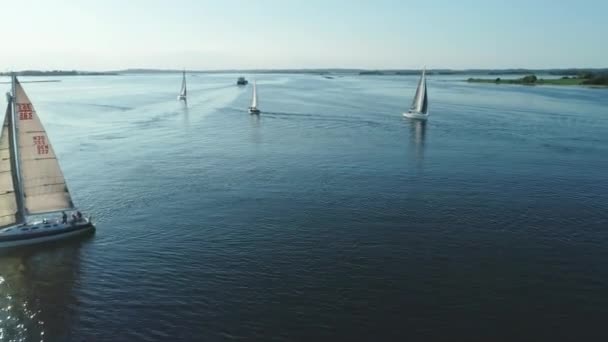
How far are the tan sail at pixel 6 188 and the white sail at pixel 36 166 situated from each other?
0.96 meters

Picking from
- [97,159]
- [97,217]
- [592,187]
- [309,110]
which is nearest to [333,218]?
[97,217]

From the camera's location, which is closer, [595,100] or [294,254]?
[294,254]

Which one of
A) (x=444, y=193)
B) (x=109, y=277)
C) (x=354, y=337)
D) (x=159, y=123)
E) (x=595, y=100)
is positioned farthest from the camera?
(x=595, y=100)

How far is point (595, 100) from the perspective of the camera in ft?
645

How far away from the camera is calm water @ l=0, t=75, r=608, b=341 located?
33562mm

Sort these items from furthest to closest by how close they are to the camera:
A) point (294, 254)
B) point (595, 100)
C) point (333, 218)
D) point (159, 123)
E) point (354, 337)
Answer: point (595, 100), point (159, 123), point (333, 218), point (294, 254), point (354, 337)

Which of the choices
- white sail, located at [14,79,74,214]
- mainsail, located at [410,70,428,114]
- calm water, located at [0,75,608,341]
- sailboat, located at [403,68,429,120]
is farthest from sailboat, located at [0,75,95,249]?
mainsail, located at [410,70,428,114]

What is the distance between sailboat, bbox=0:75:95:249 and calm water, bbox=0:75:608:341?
6.39ft

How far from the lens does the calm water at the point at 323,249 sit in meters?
33.6

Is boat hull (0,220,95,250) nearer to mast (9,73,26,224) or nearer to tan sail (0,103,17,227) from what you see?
tan sail (0,103,17,227)

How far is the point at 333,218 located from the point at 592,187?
38703 mm

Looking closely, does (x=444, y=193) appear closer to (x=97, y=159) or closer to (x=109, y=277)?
(x=109, y=277)

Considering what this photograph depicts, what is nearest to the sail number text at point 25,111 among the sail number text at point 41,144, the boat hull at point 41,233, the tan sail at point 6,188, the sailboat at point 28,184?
the sailboat at point 28,184

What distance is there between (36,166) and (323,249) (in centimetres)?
2977
